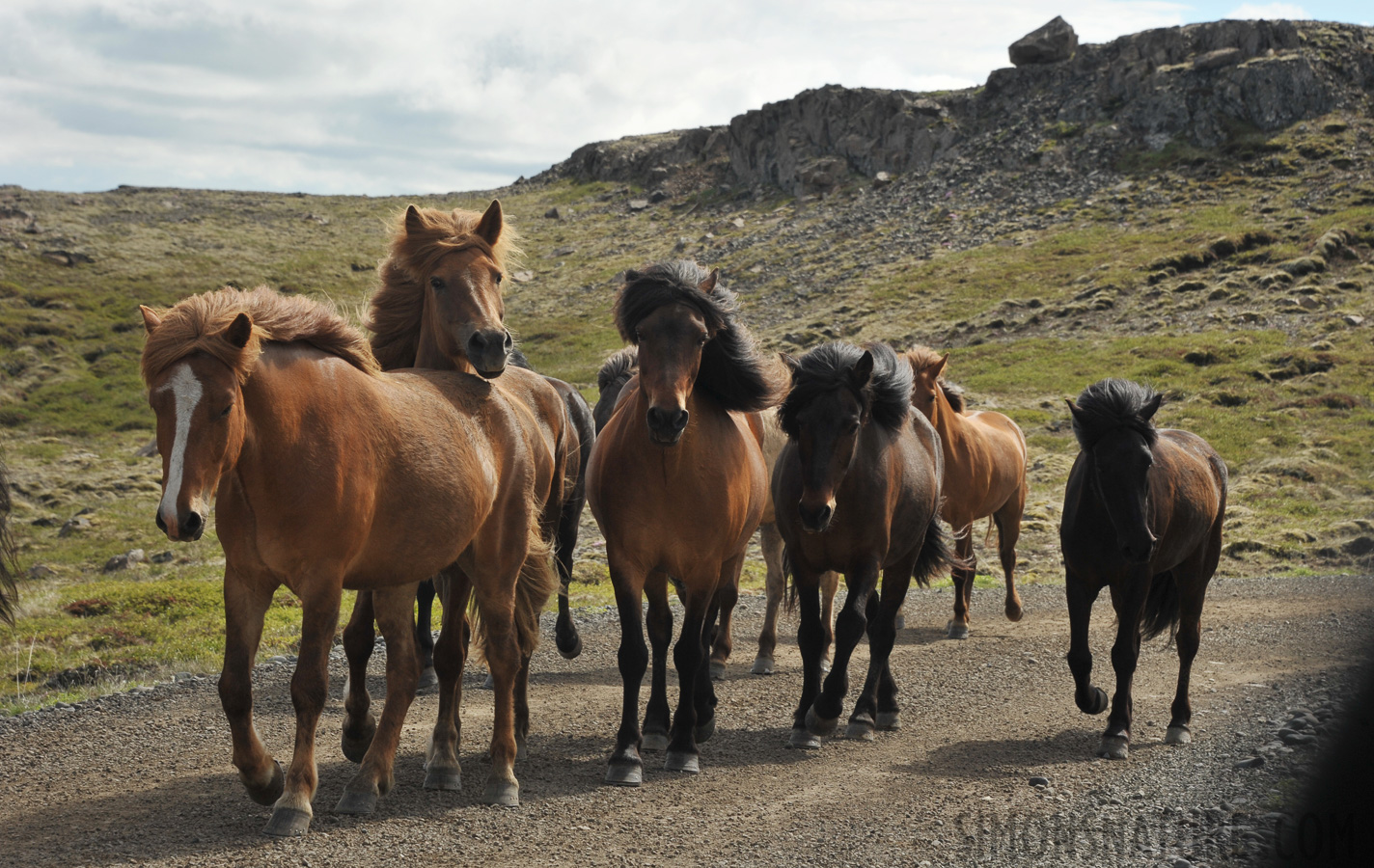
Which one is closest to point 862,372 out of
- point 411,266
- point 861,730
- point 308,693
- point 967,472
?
point 861,730

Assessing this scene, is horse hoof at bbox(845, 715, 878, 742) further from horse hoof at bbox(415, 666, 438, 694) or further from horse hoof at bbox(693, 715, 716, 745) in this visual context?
horse hoof at bbox(415, 666, 438, 694)

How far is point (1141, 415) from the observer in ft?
25.3

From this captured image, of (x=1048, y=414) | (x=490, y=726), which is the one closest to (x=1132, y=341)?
(x=1048, y=414)

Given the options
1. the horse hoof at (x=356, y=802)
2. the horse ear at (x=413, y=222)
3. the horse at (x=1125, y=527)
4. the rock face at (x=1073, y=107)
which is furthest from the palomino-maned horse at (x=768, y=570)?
the rock face at (x=1073, y=107)

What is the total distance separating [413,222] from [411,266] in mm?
292

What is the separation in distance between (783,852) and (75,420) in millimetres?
48436

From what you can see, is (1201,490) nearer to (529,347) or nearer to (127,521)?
(127,521)

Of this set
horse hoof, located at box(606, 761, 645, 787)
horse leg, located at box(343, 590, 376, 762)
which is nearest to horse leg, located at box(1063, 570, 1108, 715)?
horse hoof, located at box(606, 761, 645, 787)

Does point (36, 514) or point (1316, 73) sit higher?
point (1316, 73)

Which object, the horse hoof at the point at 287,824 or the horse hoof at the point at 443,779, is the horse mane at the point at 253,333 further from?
the horse hoof at the point at 443,779

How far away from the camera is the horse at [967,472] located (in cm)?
1104

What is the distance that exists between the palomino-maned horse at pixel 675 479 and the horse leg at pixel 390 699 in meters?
1.29

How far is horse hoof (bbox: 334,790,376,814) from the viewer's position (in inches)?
215

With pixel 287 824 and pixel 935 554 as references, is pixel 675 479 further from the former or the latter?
pixel 935 554
